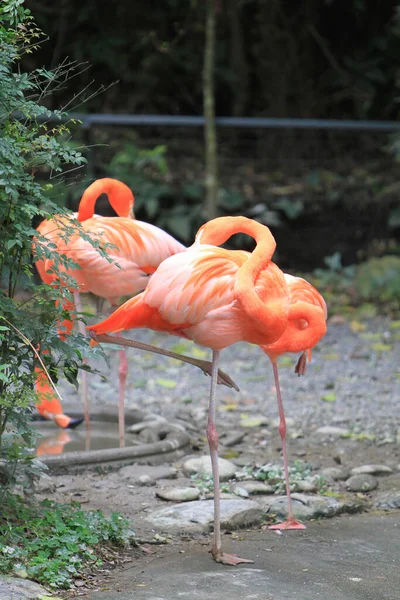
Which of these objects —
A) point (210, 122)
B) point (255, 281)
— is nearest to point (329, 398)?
point (255, 281)

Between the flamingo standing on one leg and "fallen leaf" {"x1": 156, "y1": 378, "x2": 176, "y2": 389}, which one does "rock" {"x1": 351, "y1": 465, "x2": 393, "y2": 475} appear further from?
"fallen leaf" {"x1": 156, "y1": 378, "x2": 176, "y2": 389}

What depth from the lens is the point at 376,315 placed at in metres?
8.90

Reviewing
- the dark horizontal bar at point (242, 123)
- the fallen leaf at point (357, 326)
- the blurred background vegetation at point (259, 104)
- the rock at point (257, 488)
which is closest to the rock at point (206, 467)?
the rock at point (257, 488)

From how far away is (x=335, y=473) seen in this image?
4633 millimetres

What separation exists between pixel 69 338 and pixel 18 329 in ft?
0.64

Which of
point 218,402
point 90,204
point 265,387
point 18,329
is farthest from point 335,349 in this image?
point 18,329

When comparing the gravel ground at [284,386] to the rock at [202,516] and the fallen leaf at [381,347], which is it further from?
the rock at [202,516]

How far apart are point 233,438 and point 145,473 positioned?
83cm

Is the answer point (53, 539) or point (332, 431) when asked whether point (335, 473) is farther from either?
point (53, 539)

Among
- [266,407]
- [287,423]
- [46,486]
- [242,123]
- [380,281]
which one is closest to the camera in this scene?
[46,486]

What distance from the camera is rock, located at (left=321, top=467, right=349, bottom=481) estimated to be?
15.1 ft

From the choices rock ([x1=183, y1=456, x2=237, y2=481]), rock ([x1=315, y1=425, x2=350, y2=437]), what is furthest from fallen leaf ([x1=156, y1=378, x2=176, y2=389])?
A: rock ([x1=183, y1=456, x2=237, y2=481])

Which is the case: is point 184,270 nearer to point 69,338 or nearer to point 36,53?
point 69,338

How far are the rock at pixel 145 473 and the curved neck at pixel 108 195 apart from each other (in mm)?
1345
